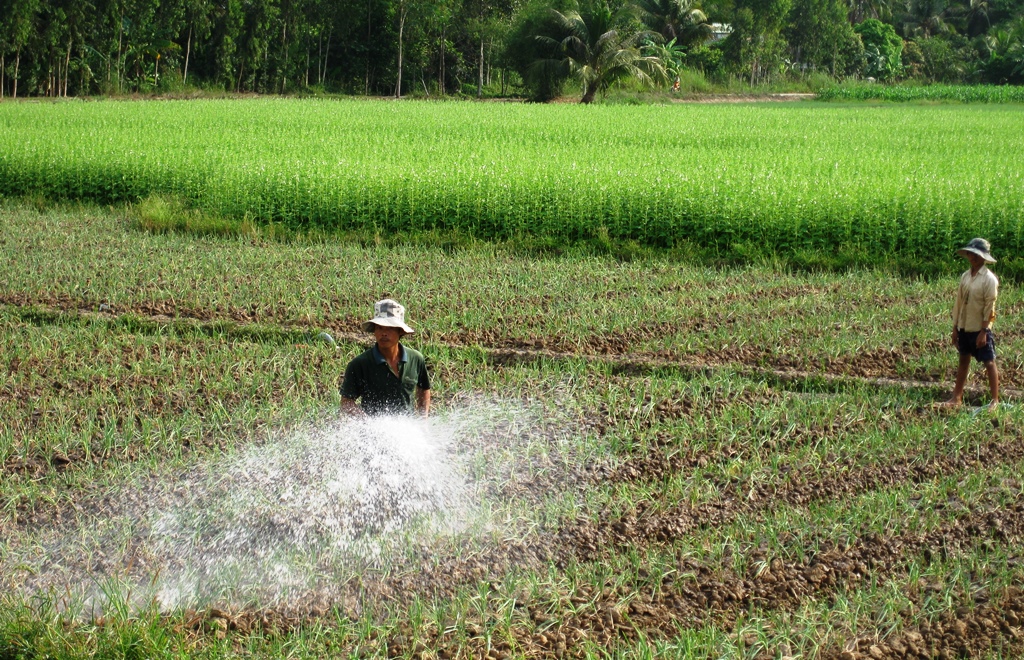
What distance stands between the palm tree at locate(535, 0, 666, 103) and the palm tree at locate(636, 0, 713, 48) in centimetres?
908

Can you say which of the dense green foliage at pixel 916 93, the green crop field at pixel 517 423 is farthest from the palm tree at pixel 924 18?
the green crop field at pixel 517 423

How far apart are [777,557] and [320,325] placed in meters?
4.37

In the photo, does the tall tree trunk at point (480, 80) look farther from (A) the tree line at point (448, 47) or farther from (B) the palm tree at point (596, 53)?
(B) the palm tree at point (596, 53)

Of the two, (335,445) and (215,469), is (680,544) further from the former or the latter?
(215,469)

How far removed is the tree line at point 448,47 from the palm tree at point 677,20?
0.18 ft

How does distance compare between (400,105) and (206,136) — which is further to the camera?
(400,105)

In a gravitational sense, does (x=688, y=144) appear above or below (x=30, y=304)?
above

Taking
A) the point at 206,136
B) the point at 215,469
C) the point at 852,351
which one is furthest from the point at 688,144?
the point at 215,469

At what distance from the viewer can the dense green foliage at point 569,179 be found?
10.2 m

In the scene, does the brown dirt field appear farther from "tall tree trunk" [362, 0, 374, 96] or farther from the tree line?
"tall tree trunk" [362, 0, 374, 96]

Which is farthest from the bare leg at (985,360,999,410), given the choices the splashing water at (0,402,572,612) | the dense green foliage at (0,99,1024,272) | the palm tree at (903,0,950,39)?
the palm tree at (903,0,950,39)

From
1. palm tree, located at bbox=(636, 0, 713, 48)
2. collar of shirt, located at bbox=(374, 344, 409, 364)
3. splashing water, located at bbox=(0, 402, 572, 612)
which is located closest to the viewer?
splashing water, located at bbox=(0, 402, 572, 612)

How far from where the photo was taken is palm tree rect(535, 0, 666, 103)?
3356 cm

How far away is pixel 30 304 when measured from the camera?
26.6ft
